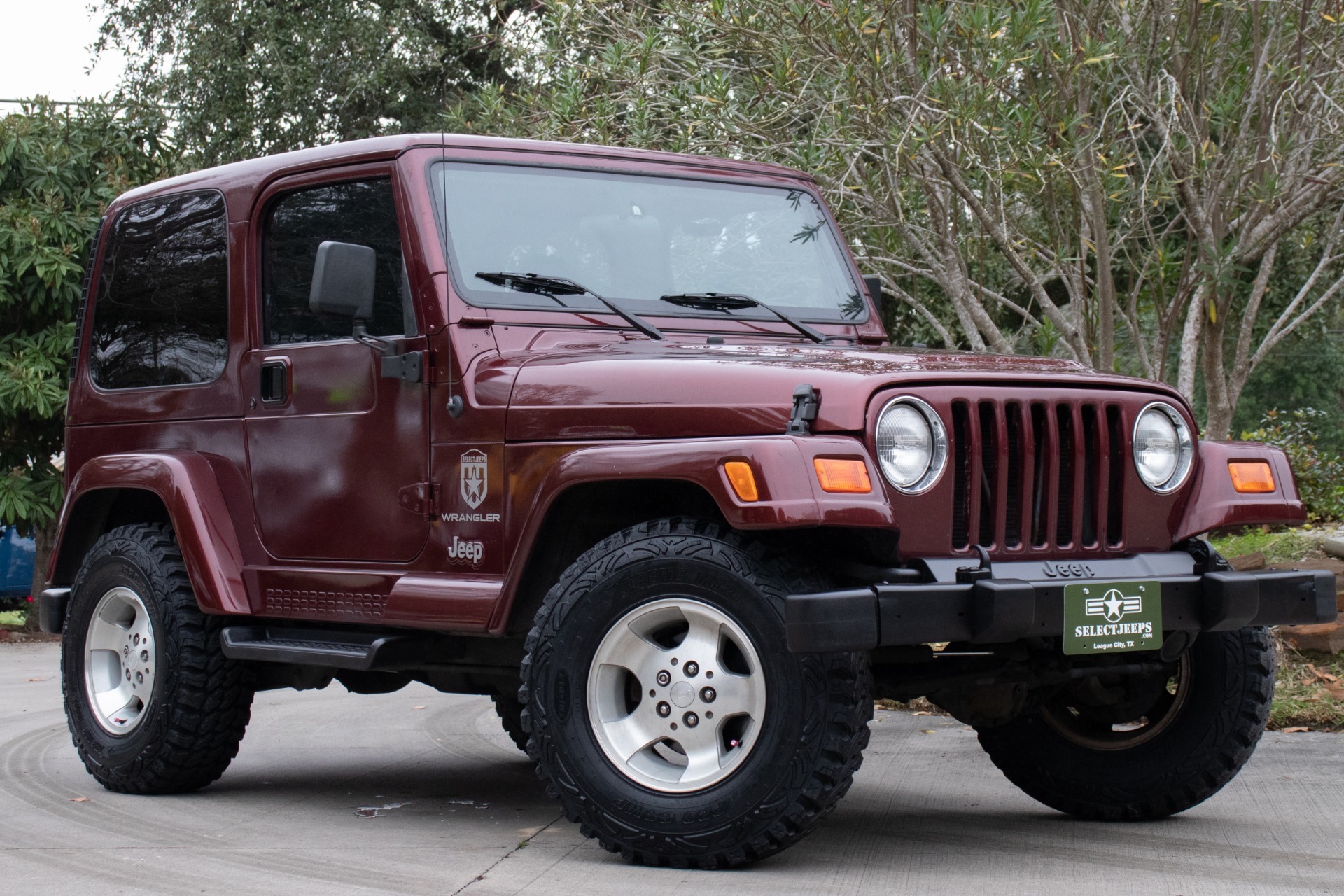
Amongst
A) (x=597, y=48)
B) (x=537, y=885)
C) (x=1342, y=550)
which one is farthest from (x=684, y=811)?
(x=597, y=48)

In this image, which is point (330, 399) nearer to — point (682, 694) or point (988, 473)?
point (682, 694)

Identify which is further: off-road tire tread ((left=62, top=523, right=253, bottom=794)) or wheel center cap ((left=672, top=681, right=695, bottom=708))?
off-road tire tread ((left=62, top=523, right=253, bottom=794))

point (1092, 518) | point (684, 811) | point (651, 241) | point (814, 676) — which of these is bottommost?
point (684, 811)

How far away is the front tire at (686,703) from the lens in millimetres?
4277

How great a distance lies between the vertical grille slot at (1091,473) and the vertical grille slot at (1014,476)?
271mm

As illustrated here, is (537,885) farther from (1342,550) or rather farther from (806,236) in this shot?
(1342,550)

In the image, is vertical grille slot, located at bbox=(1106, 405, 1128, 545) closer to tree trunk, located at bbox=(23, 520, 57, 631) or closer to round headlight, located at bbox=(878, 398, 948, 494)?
round headlight, located at bbox=(878, 398, 948, 494)

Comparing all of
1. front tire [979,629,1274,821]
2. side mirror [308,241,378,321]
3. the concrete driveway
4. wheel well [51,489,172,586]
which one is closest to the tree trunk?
the concrete driveway

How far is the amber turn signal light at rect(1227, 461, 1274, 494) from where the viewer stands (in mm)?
5090

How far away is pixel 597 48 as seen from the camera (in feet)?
34.2

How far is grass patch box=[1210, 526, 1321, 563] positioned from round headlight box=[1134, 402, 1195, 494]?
13.4 feet

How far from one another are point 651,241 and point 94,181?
9.51 metres

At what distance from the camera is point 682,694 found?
4469 millimetres

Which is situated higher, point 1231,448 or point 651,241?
point 651,241
